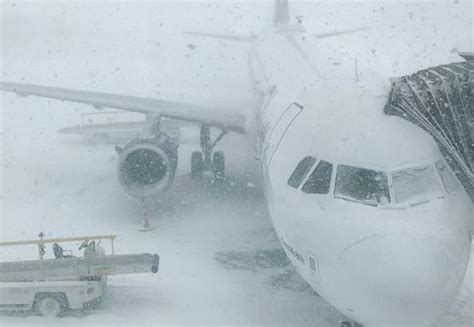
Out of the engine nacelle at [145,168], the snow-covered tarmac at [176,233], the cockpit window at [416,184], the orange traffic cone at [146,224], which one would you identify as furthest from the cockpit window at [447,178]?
the orange traffic cone at [146,224]

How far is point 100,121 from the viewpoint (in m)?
25.0

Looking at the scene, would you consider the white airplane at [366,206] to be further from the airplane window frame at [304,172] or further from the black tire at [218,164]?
the black tire at [218,164]

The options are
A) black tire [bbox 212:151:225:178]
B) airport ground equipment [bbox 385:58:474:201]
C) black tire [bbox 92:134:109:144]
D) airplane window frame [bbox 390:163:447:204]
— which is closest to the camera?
airplane window frame [bbox 390:163:447:204]

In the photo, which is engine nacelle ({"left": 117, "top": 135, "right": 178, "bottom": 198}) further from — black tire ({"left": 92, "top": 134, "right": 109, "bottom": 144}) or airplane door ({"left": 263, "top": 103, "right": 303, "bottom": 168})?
black tire ({"left": 92, "top": 134, "right": 109, "bottom": 144})

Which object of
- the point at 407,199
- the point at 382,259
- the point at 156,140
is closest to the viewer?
the point at 382,259

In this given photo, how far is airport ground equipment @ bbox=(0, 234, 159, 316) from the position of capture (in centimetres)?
943

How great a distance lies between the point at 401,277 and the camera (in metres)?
6.15

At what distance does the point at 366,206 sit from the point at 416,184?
640 millimetres

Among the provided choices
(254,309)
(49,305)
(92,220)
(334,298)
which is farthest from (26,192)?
(334,298)

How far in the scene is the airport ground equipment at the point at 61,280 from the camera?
9.43 meters

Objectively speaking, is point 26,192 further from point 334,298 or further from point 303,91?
point 334,298

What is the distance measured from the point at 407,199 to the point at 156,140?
777 cm

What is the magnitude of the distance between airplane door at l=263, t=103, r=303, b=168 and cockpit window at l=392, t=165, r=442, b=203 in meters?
2.31

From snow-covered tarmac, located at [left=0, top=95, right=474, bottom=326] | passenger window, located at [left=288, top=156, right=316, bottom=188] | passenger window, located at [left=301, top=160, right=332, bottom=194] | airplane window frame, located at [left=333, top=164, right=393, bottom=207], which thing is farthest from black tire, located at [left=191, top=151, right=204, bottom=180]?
airplane window frame, located at [left=333, top=164, right=393, bottom=207]
